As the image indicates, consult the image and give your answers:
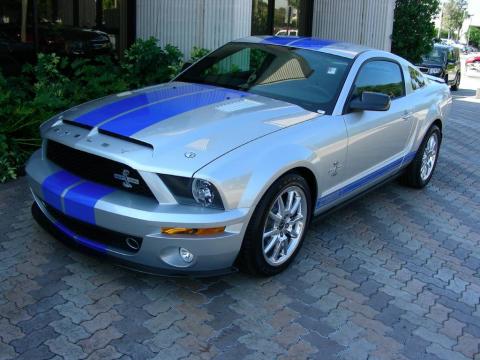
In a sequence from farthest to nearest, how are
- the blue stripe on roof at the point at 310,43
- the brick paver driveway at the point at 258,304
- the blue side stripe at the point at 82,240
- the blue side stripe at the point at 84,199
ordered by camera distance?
1. the blue stripe on roof at the point at 310,43
2. the blue side stripe at the point at 82,240
3. the blue side stripe at the point at 84,199
4. the brick paver driveway at the point at 258,304

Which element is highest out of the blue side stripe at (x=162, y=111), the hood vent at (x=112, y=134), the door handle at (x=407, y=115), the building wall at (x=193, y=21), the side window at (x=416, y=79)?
the building wall at (x=193, y=21)

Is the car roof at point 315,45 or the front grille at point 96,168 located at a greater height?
the car roof at point 315,45

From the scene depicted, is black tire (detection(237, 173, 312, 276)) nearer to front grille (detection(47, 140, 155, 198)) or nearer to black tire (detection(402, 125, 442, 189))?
front grille (detection(47, 140, 155, 198))

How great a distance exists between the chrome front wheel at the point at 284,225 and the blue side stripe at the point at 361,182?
0.28 m

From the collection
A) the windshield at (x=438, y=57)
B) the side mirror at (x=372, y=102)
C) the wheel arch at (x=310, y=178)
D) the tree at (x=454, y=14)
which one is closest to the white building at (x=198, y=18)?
the side mirror at (x=372, y=102)

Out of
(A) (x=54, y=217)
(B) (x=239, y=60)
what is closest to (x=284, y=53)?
(B) (x=239, y=60)

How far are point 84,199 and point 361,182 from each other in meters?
2.38

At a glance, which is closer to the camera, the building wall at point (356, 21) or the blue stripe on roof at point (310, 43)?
the blue stripe on roof at point (310, 43)

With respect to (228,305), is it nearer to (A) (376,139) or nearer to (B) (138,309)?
(B) (138,309)

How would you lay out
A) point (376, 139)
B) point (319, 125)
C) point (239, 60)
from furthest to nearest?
point (239, 60), point (376, 139), point (319, 125)

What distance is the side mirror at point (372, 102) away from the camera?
429cm

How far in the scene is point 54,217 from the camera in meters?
3.67

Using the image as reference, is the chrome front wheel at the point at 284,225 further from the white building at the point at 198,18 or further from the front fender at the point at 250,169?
the white building at the point at 198,18

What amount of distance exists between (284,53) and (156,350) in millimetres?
2887
